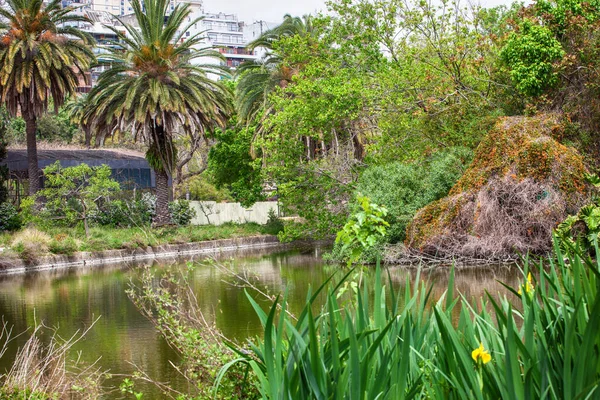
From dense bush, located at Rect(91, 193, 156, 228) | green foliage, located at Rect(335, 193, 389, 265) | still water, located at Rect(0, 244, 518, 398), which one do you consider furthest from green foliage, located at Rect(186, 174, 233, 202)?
green foliage, located at Rect(335, 193, 389, 265)

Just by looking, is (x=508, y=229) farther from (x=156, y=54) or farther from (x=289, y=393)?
(x=156, y=54)

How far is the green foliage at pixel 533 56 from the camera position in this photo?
2088 cm

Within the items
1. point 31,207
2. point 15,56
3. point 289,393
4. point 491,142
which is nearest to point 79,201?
point 31,207

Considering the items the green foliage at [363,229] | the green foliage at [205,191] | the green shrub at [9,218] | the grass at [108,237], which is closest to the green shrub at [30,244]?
the grass at [108,237]

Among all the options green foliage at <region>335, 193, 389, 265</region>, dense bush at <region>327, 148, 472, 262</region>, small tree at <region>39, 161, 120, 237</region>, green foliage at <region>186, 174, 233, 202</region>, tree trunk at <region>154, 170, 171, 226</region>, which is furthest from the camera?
green foliage at <region>186, 174, 233, 202</region>

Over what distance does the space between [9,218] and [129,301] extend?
48.1 ft

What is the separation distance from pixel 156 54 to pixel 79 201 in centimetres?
693

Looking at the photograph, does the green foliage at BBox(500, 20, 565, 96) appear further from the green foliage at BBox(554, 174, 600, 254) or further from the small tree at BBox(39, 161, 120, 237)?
the small tree at BBox(39, 161, 120, 237)

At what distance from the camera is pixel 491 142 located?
2041 centimetres

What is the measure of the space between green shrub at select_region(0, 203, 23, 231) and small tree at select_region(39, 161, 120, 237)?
4.14 feet

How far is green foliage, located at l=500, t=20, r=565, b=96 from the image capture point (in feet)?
68.5

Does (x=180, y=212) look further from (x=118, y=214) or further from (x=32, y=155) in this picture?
(x=32, y=155)

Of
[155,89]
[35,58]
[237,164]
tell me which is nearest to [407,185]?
[155,89]

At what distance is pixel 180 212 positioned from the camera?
123 ft
